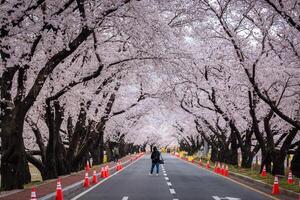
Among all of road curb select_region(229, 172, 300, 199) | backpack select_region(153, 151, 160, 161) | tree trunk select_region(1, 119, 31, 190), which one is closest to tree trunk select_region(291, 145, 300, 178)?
road curb select_region(229, 172, 300, 199)

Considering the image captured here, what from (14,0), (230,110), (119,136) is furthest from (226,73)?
(119,136)

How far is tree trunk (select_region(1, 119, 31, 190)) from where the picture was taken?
700 inches

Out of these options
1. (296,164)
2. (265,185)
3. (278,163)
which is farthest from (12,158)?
(296,164)

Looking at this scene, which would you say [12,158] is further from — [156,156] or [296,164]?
[296,164]

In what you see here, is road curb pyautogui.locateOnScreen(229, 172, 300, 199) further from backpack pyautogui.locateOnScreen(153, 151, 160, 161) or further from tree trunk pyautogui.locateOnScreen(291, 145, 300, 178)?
backpack pyautogui.locateOnScreen(153, 151, 160, 161)

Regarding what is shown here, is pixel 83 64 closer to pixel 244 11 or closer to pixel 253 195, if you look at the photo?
pixel 244 11

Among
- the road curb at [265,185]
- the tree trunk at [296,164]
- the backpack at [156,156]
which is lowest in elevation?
the road curb at [265,185]

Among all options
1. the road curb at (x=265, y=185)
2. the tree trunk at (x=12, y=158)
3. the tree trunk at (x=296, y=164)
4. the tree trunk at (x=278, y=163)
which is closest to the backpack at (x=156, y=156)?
the road curb at (x=265, y=185)

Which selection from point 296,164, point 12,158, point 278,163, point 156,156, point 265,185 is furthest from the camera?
point 156,156

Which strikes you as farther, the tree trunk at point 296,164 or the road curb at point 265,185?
the tree trunk at point 296,164

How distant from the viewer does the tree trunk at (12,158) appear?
58.3 ft

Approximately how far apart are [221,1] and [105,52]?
6575mm

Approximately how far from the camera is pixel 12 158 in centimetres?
1798

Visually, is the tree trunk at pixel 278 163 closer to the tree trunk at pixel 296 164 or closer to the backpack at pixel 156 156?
the tree trunk at pixel 296 164
